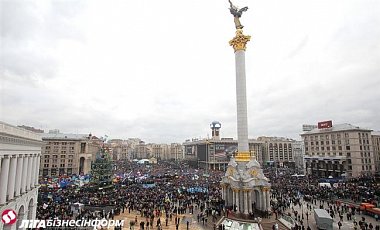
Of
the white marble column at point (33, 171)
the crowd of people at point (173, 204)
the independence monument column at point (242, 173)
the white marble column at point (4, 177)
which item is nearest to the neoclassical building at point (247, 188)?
the independence monument column at point (242, 173)

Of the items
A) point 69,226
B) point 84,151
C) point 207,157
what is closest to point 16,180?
point 69,226

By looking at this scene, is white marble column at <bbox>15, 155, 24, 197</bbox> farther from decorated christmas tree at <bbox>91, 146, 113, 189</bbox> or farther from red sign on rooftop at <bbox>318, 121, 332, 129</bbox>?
red sign on rooftop at <bbox>318, 121, 332, 129</bbox>

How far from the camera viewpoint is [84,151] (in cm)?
9231

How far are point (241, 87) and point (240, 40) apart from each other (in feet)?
23.2

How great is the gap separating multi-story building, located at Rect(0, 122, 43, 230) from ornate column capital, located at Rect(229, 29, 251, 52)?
2899cm

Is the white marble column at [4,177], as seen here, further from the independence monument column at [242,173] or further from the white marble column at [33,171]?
the independence monument column at [242,173]

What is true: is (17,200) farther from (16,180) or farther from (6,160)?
(6,160)

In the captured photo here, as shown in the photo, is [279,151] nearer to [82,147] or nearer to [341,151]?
Answer: [341,151]

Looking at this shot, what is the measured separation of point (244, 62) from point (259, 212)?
20858mm

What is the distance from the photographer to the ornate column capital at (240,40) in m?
37.0

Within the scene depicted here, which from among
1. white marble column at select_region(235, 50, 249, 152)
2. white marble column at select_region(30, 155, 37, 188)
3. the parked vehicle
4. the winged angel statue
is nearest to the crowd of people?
the parked vehicle

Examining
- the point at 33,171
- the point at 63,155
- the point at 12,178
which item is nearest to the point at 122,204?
the point at 33,171

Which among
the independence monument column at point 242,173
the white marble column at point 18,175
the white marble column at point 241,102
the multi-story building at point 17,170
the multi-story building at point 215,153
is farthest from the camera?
the multi-story building at point 215,153

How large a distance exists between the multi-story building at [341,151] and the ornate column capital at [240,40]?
51278mm
